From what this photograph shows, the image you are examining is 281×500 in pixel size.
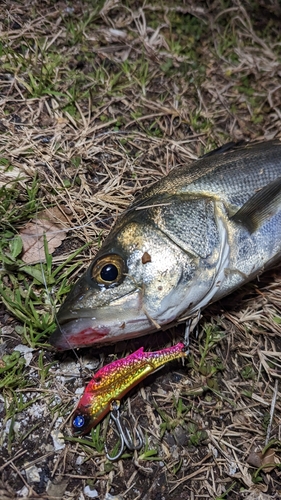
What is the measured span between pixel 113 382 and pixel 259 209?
1362mm

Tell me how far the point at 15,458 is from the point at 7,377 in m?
0.45

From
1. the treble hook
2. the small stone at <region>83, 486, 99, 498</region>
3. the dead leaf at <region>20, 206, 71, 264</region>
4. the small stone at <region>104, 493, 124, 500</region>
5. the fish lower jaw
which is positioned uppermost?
the dead leaf at <region>20, 206, 71, 264</region>

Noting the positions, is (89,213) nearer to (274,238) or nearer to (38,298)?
(38,298)

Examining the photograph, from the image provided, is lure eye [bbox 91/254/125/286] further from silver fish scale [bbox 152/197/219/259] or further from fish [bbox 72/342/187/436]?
fish [bbox 72/342/187/436]

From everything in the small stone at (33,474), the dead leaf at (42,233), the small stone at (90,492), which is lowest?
the small stone at (90,492)

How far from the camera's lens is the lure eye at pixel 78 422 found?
263cm

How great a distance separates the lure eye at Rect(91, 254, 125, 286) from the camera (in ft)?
8.29

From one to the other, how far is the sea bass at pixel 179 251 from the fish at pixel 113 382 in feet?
0.67

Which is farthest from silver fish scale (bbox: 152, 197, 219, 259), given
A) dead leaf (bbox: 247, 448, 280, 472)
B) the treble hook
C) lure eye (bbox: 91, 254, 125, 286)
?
dead leaf (bbox: 247, 448, 280, 472)

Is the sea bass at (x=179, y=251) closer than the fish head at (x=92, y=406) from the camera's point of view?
Yes

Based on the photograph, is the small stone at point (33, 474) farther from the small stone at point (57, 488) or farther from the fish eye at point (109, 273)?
the fish eye at point (109, 273)

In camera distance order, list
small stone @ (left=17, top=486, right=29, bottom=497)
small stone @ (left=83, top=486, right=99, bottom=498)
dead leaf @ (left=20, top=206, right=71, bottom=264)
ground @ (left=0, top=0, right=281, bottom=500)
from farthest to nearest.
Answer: dead leaf @ (left=20, top=206, right=71, bottom=264)
ground @ (left=0, top=0, right=281, bottom=500)
small stone @ (left=83, top=486, right=99, bottom=498)
small stone @ (left=17, top=486, right=29, bottom=497)

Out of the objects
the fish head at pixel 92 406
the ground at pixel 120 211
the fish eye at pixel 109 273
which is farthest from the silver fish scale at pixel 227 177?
the fish head at pixel 92 406

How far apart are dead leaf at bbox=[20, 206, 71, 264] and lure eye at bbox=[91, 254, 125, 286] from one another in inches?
25.9
